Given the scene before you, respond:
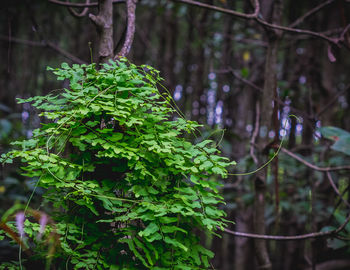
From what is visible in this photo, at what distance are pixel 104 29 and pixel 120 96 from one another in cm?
51

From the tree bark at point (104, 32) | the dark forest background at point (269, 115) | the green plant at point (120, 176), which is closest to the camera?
the green plant at point (120, 176)

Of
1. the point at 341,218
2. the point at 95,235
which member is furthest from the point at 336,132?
the point at 95,235

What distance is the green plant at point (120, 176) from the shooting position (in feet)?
3.33

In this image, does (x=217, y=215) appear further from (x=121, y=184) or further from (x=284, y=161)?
(x=284, y=161)

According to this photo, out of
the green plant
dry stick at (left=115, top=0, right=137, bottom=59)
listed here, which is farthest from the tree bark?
the green plant

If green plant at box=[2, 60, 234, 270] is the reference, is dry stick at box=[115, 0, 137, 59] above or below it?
above

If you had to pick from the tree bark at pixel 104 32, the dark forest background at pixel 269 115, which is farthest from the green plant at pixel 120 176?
the tree bark at pixel 104 32

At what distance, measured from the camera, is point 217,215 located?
1.11 metres

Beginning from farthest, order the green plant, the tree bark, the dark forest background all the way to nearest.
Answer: the dark forest background → the tree bark → the green plant

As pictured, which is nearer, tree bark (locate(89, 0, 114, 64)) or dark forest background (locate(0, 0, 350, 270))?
tree bark (locate(89, 0, 114, 64))

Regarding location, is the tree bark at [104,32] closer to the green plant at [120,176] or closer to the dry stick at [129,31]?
the dry stick at [129,31]

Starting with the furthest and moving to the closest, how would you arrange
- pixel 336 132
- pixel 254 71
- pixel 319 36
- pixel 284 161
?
pixel 254 71 < pixel 284 161 < pixel 336 132 < pixel 319 36

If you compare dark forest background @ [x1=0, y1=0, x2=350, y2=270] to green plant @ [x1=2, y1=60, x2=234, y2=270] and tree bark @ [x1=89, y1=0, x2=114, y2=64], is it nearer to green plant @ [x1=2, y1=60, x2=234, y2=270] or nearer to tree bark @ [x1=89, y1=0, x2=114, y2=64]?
tree bark @ [x1=89, y1=0, x2=114, y2=64]

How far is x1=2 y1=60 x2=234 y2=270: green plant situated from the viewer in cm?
102
